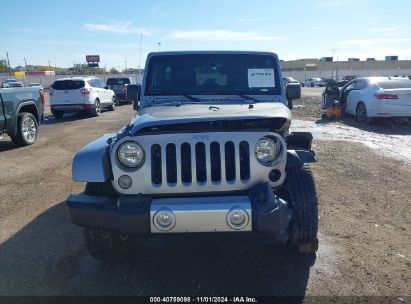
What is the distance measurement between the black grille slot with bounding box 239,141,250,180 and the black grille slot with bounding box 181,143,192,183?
1.34 feet

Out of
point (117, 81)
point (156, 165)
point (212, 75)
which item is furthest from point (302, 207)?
point (117, 81)

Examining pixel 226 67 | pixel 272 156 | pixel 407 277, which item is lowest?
pixel 407 277

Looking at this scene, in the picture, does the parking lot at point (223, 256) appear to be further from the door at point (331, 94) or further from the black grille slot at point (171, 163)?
the door at point (331, 94)

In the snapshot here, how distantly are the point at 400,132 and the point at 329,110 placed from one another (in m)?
3.12

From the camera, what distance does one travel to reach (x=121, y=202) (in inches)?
114

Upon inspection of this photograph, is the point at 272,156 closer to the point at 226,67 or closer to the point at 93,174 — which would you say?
the point at 93,174

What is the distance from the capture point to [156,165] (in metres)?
3.04

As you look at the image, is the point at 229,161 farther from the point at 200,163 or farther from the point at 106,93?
the point at 106,93

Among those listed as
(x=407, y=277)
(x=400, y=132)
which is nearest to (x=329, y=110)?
(x=400, y=132)

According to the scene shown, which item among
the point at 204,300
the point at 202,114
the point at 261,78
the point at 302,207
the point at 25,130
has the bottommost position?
the point at 204,300

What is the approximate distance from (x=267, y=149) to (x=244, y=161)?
0.21 m

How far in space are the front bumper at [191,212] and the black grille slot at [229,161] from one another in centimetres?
18

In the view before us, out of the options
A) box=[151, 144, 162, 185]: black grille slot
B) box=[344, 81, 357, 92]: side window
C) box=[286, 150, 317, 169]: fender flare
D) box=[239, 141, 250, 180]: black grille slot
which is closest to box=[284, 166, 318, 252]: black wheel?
box=[286, 150, 317, 169]: fender flare

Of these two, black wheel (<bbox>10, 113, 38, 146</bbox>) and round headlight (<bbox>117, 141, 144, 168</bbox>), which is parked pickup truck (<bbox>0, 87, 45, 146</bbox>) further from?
round headlight (<bbox>117, 141, 144, 168</bbox>)
